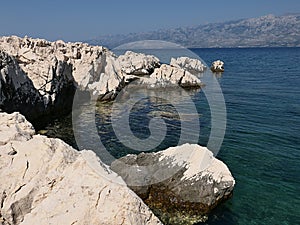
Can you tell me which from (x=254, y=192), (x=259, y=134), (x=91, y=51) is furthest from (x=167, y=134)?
(x=91, y=51)

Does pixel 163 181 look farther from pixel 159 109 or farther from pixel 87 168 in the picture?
pixel 159 109

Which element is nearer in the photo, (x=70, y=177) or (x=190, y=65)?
(x=70, y=177)

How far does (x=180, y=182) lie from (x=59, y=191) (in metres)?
7.60

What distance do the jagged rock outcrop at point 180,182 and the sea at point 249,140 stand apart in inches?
32.1

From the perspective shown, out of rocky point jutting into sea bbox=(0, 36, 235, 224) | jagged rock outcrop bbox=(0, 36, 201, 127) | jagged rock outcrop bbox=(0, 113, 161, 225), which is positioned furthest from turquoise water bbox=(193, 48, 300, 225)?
jagged rock outcrop bbox=(0, 36, 201, 127)

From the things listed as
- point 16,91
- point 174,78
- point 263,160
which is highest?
point 16,91

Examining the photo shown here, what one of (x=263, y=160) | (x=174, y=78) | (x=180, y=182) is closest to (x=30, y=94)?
(x=180, y=182)

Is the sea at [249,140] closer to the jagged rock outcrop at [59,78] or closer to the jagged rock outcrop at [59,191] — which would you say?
the jagged rock outcrop at [59,78]

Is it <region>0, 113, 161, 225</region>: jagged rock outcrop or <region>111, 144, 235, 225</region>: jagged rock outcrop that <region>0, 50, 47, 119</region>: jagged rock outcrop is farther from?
<region>0, 113, 161, 225</region>: jagged rock outcrop

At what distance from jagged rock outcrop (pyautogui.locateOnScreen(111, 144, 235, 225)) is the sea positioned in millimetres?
815

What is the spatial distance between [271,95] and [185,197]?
35.8 metres

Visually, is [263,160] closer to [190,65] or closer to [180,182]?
[180,182]

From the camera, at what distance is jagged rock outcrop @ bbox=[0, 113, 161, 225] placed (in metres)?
9.13

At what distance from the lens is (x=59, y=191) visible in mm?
9602
